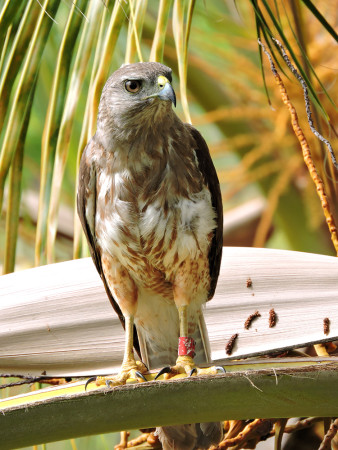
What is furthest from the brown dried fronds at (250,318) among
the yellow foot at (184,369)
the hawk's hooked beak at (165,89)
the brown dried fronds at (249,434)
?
the hawk's hooked beak at (165,89)

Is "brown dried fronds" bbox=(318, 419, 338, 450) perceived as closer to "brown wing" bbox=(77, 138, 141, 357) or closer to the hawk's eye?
"brown wing" bbox=(77, 138, 141, 357)

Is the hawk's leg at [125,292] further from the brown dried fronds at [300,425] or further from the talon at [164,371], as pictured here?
the brown dried fronds at [300,425]

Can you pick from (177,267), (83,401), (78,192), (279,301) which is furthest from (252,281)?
(83,401)

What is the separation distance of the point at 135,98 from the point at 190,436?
1.23 m

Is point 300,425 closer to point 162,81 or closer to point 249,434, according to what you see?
point 249,434

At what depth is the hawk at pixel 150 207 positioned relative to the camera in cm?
227

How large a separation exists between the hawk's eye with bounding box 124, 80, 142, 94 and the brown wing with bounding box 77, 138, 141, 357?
27cm

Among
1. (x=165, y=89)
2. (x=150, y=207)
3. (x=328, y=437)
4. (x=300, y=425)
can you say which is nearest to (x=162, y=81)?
(x=165, y=89)

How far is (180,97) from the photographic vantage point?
2.98 metres

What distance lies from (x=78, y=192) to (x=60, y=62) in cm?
58

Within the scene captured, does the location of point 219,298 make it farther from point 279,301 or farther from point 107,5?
point 107,5

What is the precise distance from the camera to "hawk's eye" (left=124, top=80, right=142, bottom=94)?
7.20ft

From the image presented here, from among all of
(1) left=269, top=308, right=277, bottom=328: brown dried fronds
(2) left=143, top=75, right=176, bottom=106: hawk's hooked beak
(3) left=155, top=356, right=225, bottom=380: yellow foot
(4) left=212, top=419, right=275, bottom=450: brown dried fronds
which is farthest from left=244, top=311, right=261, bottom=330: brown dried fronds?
(2) left=143, top=75, right=176, bottom=106: hawk's hooked beak

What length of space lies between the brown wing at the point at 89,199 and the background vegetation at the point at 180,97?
7 cm
